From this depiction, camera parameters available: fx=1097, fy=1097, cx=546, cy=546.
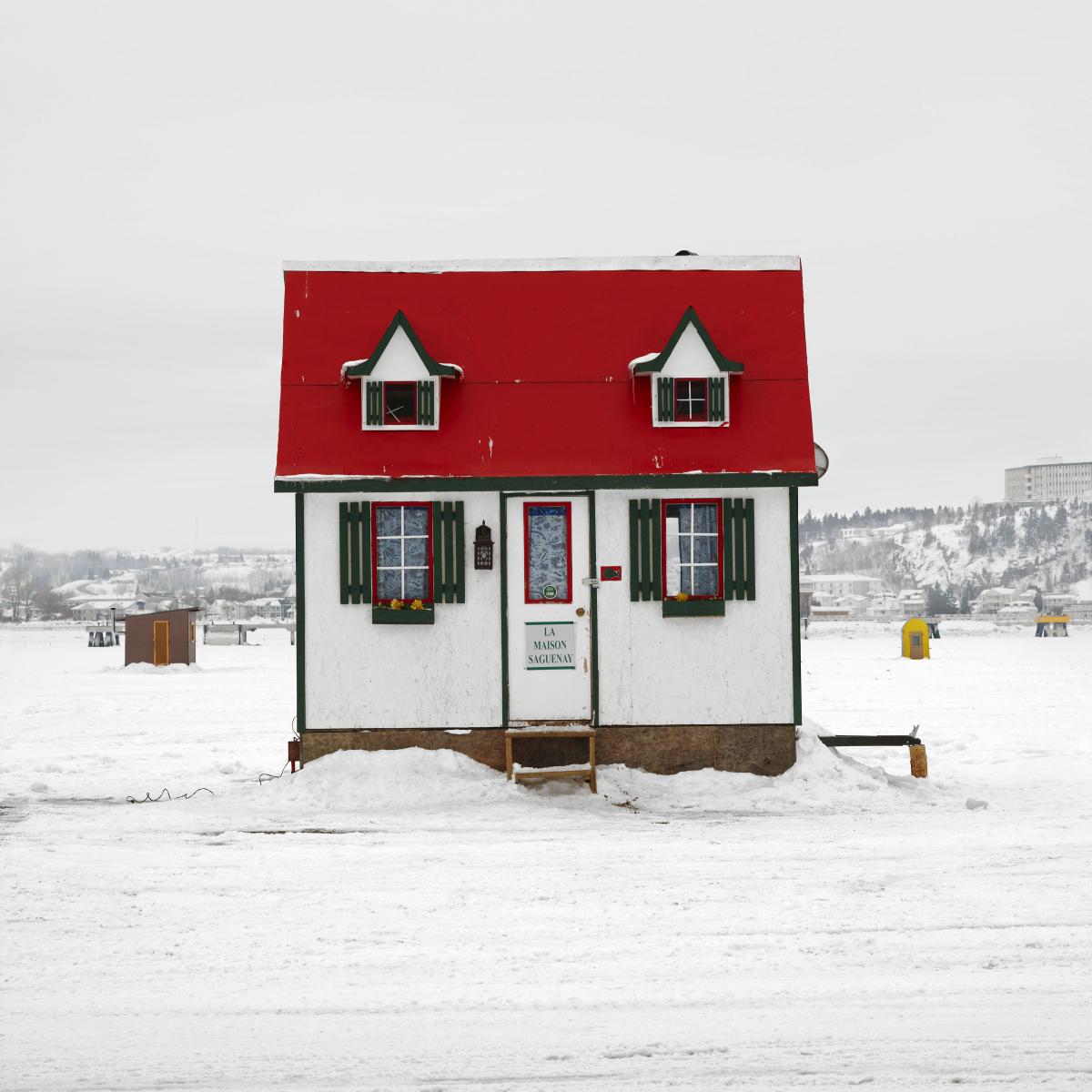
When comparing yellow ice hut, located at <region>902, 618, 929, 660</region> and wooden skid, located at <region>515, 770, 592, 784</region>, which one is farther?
yellow ice hut, located at <region>902, 618, 929, 660</region>

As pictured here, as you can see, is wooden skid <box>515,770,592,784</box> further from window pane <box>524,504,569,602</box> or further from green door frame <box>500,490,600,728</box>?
window pane <box>524,504,569,602</box>

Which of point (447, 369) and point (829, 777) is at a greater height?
point (447, 369)

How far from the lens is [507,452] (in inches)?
523

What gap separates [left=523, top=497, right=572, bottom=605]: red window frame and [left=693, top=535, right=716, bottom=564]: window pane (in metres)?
1.52

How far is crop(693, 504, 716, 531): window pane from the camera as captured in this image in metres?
13.3

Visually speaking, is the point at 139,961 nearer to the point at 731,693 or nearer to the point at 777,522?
the point at 731,693

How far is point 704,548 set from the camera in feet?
43.6

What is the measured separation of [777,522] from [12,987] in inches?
372

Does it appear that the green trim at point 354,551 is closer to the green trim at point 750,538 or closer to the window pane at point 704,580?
the window pane at point 704,580

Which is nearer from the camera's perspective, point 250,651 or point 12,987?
point 12,987

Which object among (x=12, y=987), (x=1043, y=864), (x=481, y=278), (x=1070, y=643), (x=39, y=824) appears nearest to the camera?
(x=12, y=987)

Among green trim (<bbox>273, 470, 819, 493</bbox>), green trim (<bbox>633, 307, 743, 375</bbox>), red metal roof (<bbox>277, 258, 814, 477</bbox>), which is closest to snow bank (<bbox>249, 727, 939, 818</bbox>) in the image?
green trim (<bbox>273, 470, 819, 493</bbox>)

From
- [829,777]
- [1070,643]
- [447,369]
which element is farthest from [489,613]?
[1070,643]

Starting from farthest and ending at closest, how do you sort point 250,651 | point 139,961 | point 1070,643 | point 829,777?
point 1070,643 < point 250,651 < point 829,777 < point 139,961
